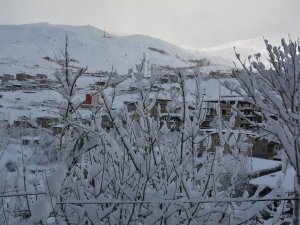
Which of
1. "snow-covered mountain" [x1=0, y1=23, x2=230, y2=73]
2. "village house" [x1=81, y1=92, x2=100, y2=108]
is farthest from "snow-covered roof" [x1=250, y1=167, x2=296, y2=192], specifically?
"snow-covered mountain" [x1=0, y1=23, x2=230, y2=73]

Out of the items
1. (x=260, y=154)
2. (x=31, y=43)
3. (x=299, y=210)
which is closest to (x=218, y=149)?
(x=299, y=210)

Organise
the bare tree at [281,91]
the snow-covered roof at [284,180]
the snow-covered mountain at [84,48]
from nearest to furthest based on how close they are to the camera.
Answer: the bare tree at [281,91] < the snow-covered roof at [284,180] < the snow-covered mountain at [84,48]

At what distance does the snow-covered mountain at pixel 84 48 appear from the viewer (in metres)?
102

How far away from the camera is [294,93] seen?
2238mm

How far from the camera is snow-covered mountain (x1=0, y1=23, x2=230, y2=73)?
101963 mm

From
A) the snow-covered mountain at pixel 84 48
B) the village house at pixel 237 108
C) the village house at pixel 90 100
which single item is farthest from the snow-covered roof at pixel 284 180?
the snow-covered mountain at pixel 84 48

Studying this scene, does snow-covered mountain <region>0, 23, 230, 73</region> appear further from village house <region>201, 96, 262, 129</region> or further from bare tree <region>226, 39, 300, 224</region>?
bare tree <region>226, 39, 300, 224</region>

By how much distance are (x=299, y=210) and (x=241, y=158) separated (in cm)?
134

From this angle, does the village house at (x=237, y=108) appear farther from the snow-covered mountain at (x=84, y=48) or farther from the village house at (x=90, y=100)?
the snow-covered mountain at (x=84, y=48)

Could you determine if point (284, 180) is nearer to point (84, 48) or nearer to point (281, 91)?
point (281, 91)

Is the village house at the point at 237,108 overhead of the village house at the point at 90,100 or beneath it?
beneath

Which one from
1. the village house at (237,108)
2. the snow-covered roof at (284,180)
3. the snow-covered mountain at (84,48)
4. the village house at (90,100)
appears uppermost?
the snow-covered mountain at (84,48)

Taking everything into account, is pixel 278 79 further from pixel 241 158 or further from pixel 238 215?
pixel 241 158

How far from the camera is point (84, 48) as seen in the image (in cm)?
12412
